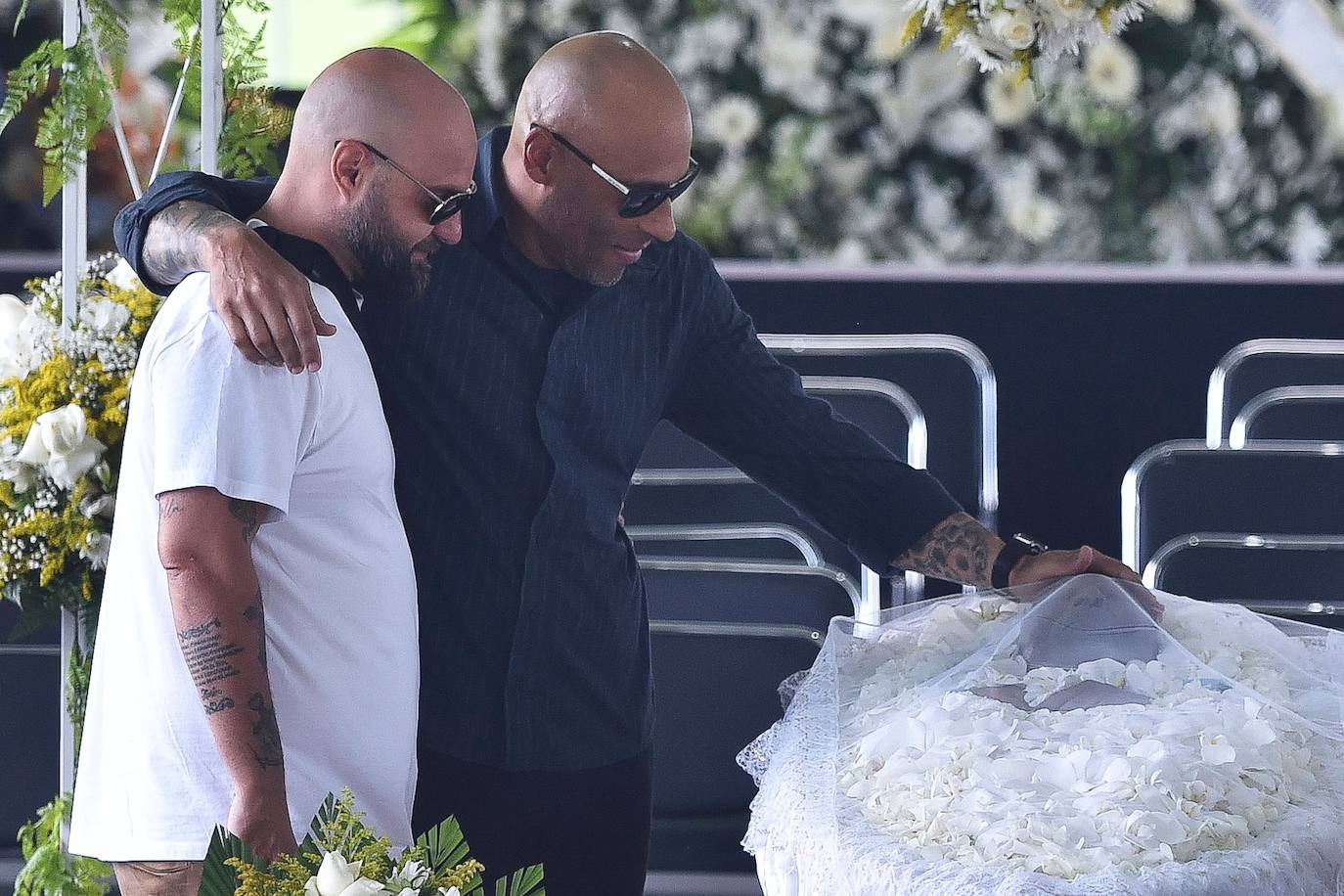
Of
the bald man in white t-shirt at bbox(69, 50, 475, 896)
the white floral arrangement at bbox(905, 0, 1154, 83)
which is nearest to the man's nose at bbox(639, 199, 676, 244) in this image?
the bald man in white t-shirt at bbox(69, 50, 475, 896)

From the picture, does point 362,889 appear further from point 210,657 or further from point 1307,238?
point 1307,238

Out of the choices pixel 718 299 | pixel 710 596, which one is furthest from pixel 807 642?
pixel 718 299

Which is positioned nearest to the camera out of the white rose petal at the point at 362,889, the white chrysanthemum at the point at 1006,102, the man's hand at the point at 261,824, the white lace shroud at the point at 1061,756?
the white rose petal at the point at 362,889

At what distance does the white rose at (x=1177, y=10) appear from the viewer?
4.20 meters

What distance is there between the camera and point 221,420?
1.62 meters

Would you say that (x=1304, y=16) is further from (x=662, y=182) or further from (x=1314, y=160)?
(x=662, y=182)

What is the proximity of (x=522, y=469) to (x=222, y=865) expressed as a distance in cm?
78

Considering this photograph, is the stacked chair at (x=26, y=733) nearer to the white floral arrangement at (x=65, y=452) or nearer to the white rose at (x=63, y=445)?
the white floral arrangement at (x=65, y=452)

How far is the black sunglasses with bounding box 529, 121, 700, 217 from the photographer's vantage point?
2020 mm

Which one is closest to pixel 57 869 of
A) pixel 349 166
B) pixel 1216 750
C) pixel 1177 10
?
pixel 349 166

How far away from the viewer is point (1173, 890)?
1433 mm

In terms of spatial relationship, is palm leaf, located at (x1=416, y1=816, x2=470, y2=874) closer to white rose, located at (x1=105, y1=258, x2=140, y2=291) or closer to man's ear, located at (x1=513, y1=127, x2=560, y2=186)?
man's ear, located at (x1=513, y1=127, x2=560, y2=186)

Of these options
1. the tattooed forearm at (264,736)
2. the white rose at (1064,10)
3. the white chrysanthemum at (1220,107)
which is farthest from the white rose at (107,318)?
the white chrysanthemum at (1220,107)

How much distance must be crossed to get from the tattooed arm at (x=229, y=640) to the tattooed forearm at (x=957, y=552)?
39.3 inches
